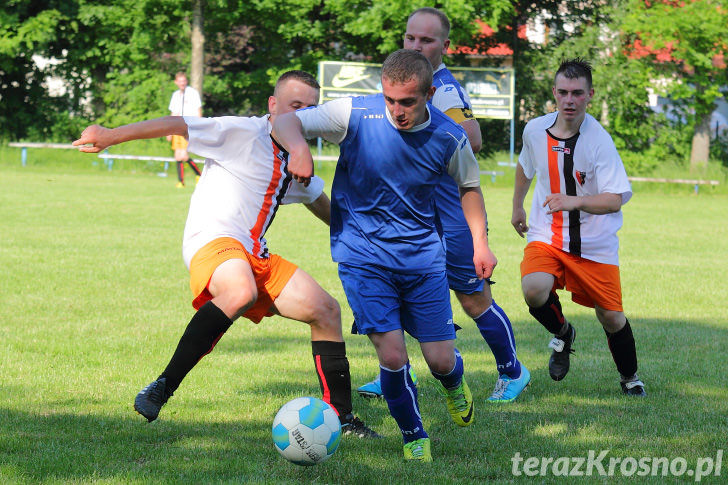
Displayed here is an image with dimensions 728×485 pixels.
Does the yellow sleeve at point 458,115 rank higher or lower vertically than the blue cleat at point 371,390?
higher

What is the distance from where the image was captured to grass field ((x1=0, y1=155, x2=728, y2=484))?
412 centimetres

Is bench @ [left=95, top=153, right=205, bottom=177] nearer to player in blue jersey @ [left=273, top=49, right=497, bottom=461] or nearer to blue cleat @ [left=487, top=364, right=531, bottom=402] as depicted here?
blue cleat @ [left=487, top=364, right=531, bottom=402]

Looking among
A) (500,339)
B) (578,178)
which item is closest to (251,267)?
(500,339)

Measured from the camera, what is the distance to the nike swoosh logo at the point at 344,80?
25.5 meters

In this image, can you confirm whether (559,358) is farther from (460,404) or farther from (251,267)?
(251,267)

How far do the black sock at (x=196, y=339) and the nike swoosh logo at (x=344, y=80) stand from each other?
844 inches

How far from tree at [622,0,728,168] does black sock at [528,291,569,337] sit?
23665 mm

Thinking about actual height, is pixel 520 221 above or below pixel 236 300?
above

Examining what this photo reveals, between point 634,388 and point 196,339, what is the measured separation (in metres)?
2.78

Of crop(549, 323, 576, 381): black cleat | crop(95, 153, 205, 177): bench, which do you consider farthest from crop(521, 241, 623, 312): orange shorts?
crop(95, 153, 205, 177): bench

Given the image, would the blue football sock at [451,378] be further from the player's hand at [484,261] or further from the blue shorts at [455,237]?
the blue shorts at [455,237]

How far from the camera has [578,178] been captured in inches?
231

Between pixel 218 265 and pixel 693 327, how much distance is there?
5080 mm

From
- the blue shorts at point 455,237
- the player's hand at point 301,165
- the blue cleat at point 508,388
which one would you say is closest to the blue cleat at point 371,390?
the blue cleat at point 508,388
